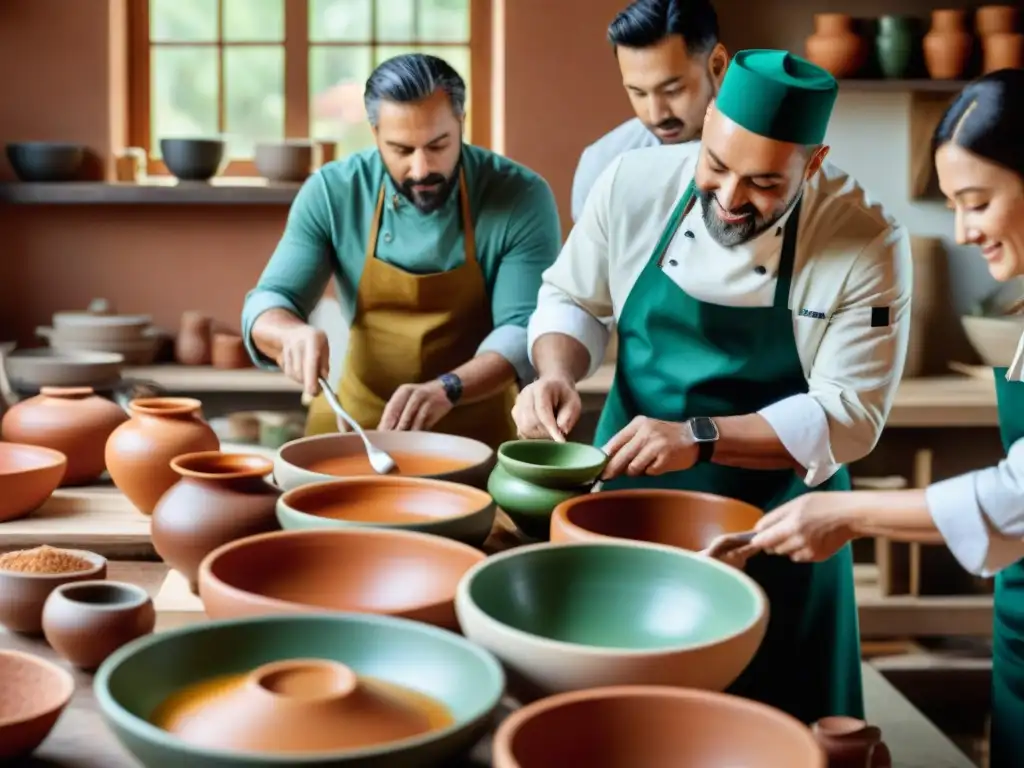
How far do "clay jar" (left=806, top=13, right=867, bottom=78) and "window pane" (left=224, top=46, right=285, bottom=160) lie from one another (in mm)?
1975

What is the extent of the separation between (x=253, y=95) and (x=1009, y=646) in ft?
11.9

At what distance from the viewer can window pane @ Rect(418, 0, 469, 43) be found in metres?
4.73

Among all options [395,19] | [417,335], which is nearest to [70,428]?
[417,335]

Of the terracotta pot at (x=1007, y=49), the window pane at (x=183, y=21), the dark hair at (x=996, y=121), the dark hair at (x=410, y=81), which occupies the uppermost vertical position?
the window pane at (x=183, y=21)

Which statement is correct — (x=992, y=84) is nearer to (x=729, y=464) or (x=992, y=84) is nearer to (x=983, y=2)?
(x=729, y=464)

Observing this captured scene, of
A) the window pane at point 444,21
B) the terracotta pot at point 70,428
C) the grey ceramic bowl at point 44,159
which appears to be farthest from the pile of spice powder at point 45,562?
the window pane at point 444,21

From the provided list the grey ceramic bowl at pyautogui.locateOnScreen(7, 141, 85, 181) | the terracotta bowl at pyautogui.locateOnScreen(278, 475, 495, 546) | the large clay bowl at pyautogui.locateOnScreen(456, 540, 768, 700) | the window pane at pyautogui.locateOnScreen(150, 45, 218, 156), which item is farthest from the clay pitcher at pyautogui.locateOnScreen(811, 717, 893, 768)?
the window pane at pyautogui.locateOnScreen(150, 45, 218, 156)

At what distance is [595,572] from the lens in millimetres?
1421

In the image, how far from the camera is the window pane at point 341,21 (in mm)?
4684

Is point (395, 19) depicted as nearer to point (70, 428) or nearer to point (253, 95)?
point (253, 95)

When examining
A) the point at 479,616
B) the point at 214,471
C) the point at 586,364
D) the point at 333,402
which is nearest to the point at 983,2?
the point at 586,364

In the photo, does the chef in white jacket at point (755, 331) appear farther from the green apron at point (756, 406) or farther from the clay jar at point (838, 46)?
the clay jar at point (838, 46)

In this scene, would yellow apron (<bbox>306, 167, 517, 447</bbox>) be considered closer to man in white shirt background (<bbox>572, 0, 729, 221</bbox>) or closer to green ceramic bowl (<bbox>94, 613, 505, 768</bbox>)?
man in white shirt background (<bbox>572, 0, 729, 221</bbox>)

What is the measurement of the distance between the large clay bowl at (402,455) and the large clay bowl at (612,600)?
1.68ft
